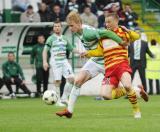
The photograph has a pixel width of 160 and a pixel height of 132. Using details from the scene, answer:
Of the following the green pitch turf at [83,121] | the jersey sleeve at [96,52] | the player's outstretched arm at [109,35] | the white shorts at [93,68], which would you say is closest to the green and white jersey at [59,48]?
the green pitch turf at [83,121]

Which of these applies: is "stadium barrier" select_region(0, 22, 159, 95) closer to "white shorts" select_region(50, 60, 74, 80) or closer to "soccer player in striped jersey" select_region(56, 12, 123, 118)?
"white shorts" select_region(50, 60, 74, 80)

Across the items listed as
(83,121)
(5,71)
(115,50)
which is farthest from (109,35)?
(5,71)

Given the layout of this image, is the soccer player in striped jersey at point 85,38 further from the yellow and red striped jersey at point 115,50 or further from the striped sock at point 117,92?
the striped sock at point 117,92

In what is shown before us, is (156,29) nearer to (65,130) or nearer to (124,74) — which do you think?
(124,74)

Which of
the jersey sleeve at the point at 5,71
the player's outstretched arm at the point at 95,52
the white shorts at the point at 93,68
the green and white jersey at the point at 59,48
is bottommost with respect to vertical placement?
the jersey sleeve at the point at 5,71

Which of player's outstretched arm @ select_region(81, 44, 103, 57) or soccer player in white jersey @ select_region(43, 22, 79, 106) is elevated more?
player's outstretched arm @ select_region(81, 44, 103, 57)

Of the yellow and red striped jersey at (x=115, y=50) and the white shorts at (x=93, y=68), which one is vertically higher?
the yellow and red striped jersey at (x=115, y=50)

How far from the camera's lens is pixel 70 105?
620 inches

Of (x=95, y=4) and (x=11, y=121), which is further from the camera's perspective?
(x=95, y=4)

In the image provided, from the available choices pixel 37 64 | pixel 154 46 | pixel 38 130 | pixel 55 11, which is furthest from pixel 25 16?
pixel 38 130

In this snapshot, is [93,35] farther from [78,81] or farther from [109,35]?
[78,81]

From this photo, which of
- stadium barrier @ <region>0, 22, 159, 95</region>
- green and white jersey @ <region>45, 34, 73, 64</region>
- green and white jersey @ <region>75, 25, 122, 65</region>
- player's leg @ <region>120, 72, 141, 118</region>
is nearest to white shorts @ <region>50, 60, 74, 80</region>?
green and white jersey @ <region>45, 34, 73, 64</region>

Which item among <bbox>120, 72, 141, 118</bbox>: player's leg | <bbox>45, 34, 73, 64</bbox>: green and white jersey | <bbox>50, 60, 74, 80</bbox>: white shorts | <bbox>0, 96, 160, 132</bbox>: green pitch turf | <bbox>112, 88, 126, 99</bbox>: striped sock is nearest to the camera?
<bbox>0, 96, 160, 132</bbox>: green pitch turf

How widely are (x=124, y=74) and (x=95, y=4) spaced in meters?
17.2
